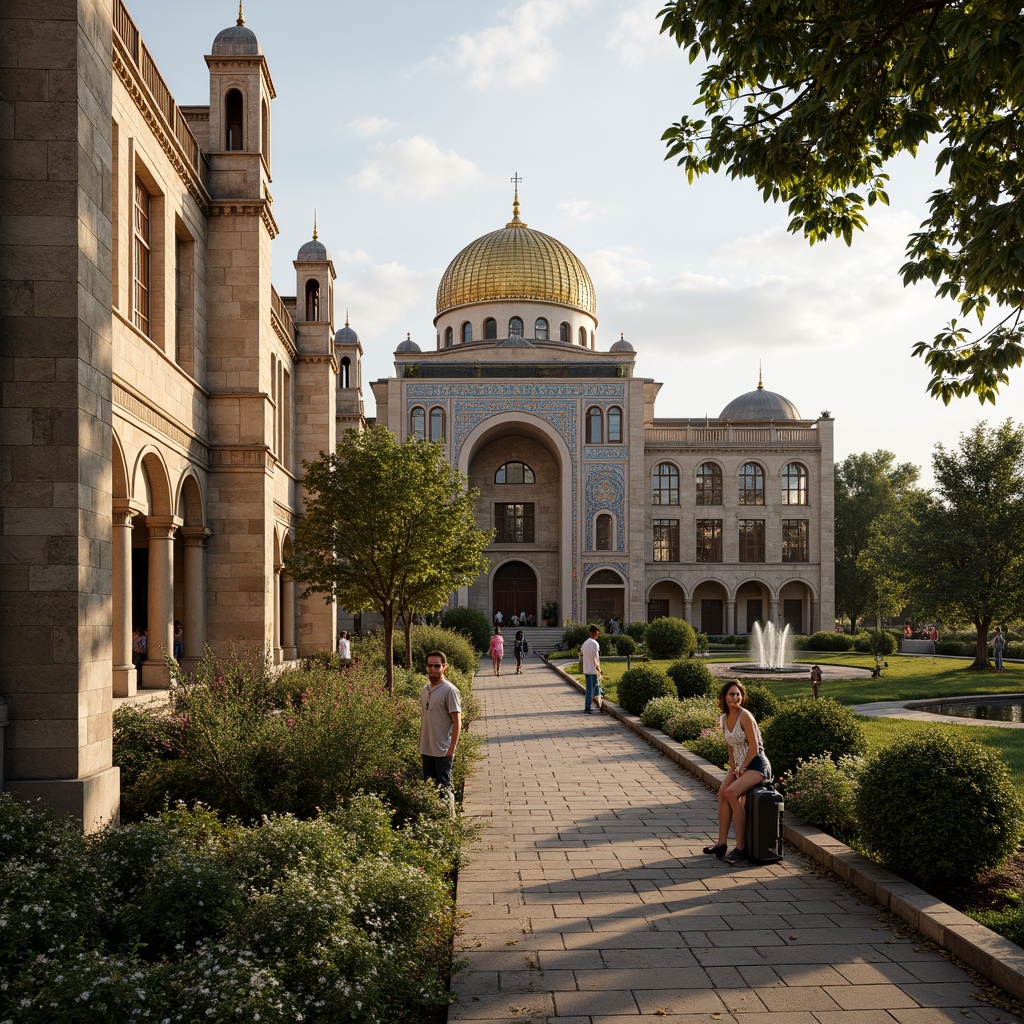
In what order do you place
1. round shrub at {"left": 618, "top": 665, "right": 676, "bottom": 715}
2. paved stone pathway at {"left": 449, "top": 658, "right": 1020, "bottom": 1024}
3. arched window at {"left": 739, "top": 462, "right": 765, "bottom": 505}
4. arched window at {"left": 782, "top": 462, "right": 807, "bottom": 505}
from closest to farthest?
paved stone pathway at {"left": 449, "top": 658, "right": 1020, "bottom": 1024} → round shrub at {"left": 618, "top": 665, "right": 676, "bottom": 715} → arched window at {"left": 739, "top": 462, "right": 765, "bottom": 505} → arched window at {"left": 782, "top": 462, "right": 807, "bottom": 505}

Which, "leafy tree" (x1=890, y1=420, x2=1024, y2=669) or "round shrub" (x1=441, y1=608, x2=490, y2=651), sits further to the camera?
"round shrub" (x1=441, y1=608, x2=490, y2=651)

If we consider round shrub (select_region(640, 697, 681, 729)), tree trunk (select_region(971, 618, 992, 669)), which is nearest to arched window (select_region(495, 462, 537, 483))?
tree trunk (select_region(971, 618, 992, 669))

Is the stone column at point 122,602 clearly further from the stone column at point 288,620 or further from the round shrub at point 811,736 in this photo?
the stone column at point 288,620

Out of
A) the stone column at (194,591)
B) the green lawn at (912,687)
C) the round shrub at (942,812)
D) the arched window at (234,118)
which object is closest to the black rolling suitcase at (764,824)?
the round shrub at (942,812)

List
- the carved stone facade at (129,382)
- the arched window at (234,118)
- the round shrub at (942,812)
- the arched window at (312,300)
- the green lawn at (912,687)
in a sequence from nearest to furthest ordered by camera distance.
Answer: the round shrub at (942,812)
the carved stone facade at (129,382)
the green lawn at (912,687)
the arched window at (234,118)
the arched window at (312,300)

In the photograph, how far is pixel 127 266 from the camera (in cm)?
1503

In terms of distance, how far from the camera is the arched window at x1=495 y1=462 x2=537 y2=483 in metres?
53.2

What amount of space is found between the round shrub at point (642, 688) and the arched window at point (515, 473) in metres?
35.1

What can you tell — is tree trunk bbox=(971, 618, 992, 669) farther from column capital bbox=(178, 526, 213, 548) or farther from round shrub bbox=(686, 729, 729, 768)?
column capital bbox=(178, 526, 213, 548)

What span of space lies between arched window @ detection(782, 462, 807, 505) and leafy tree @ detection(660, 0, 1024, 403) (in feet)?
146

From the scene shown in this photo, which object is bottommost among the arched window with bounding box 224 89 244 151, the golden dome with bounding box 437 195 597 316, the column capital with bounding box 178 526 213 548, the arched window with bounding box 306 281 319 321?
the column capital with bounding box 178 526 213 548

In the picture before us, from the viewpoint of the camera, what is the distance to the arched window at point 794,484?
52.1 m

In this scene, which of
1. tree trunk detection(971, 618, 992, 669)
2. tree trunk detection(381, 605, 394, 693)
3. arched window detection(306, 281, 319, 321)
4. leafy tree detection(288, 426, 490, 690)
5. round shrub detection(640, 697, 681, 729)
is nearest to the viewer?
round shrub detection(640, 697, 681, 729)

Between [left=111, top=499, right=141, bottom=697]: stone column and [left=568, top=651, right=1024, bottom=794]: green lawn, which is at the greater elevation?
[left=111, top=499, right=141, bottom=697]: stone column
